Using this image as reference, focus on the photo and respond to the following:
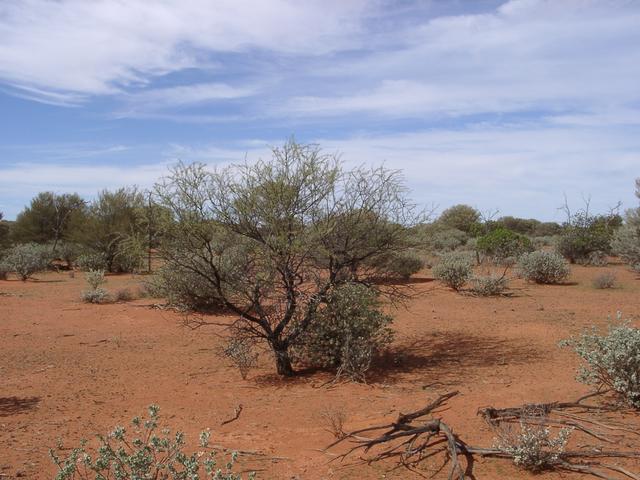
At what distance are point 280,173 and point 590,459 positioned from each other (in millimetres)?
5664

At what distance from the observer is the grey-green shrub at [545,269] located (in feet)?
65.2

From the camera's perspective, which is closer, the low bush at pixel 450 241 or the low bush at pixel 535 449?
the low bush at pixel 535 449

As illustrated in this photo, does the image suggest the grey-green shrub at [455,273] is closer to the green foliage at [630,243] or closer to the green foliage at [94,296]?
the green foliage at [630,243]

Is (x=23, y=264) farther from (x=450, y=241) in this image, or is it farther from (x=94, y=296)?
(x=450, y=241)

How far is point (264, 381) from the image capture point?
9516 millimetres

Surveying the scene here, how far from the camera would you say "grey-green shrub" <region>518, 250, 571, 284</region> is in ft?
65.2

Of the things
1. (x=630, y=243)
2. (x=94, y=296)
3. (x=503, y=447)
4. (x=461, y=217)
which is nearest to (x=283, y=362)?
(x=503, y=447)

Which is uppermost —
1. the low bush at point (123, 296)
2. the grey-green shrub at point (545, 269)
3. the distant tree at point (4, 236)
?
the distant tree at point (4, 236)

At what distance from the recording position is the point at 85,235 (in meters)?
29.9

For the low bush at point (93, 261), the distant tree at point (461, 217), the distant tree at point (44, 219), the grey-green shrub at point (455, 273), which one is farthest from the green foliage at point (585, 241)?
the distant tree at point (44, 219)

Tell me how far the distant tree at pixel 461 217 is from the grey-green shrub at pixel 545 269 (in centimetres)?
2729

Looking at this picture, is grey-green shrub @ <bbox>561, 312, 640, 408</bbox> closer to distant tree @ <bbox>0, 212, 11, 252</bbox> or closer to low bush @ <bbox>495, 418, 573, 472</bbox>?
low bush @ <bbox>495, 418, 573, 472</bbox>

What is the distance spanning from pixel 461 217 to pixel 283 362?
42.4 m

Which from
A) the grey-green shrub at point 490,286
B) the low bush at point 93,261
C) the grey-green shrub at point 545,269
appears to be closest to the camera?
the grey-green shrub at point 490,286
